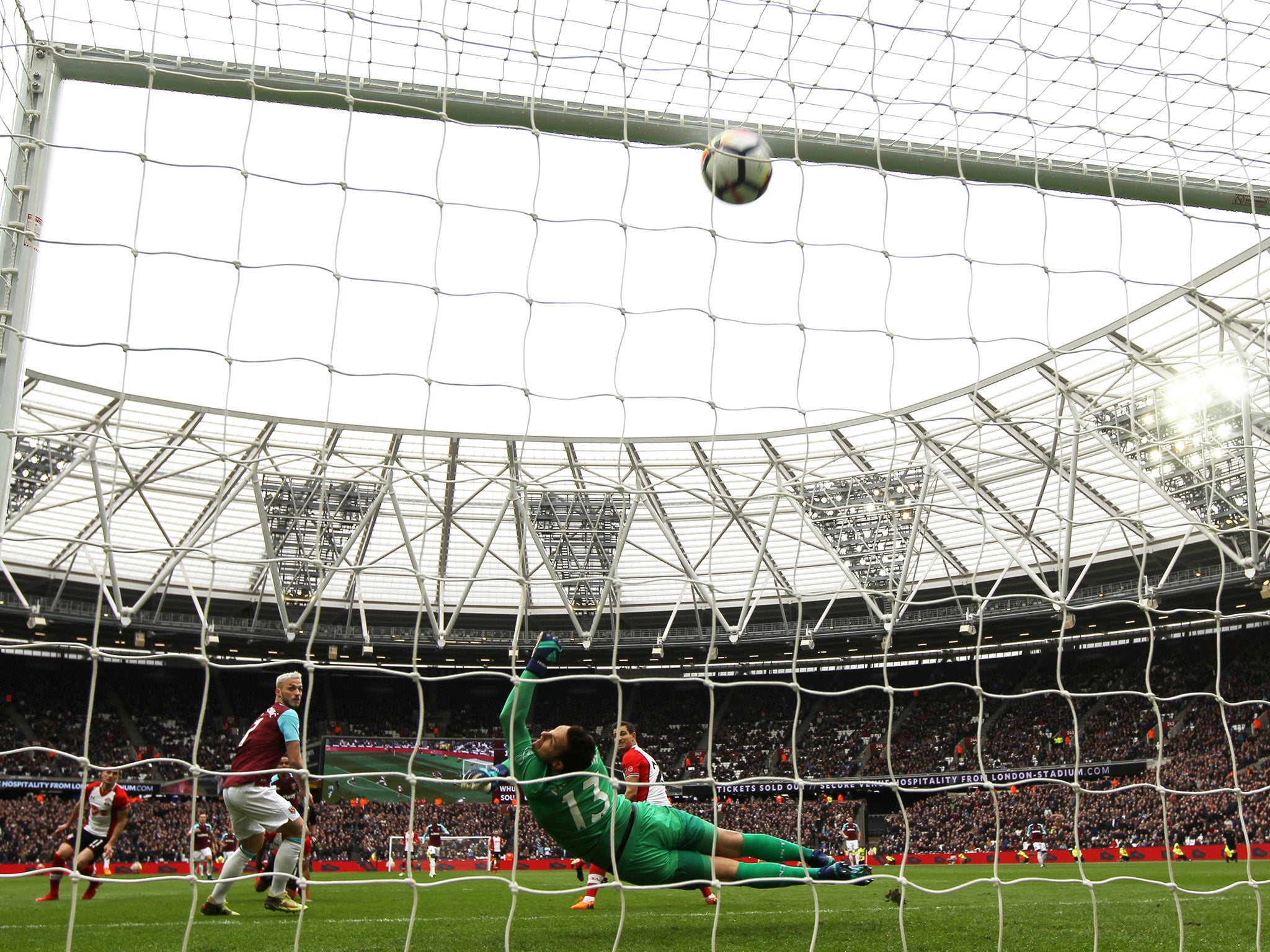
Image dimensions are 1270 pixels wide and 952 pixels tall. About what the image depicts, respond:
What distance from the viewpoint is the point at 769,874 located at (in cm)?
553

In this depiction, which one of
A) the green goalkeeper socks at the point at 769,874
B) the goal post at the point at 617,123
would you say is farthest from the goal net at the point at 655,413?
the green goalkeeper socks at the point at 769,874

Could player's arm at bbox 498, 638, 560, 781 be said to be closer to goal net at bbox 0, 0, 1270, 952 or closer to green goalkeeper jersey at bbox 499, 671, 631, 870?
green goalkeeper jersey at bbox 499, 671, 631, 870

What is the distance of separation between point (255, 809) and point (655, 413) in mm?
15494

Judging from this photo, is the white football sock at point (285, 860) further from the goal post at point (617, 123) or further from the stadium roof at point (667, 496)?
the stadium roof at point (667, 496)

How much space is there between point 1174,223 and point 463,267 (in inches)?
302

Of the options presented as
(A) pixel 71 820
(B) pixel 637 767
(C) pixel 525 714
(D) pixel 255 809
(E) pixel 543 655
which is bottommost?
(A) pixel 71 820

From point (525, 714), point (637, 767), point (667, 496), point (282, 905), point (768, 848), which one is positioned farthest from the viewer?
point (667, 496)

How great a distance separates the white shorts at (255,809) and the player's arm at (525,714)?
2657 millimetres

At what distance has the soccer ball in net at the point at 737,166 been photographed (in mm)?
6488

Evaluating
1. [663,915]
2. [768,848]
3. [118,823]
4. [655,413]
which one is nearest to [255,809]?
[663,915]

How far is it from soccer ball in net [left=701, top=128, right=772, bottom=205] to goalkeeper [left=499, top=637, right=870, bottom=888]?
3236 mm

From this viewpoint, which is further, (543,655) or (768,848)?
(768,848)

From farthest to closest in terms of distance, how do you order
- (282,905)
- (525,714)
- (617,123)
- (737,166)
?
(282,905)
(737,166)
(617,123)
(525,714)

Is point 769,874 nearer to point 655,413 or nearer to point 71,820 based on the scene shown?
point 71,820
